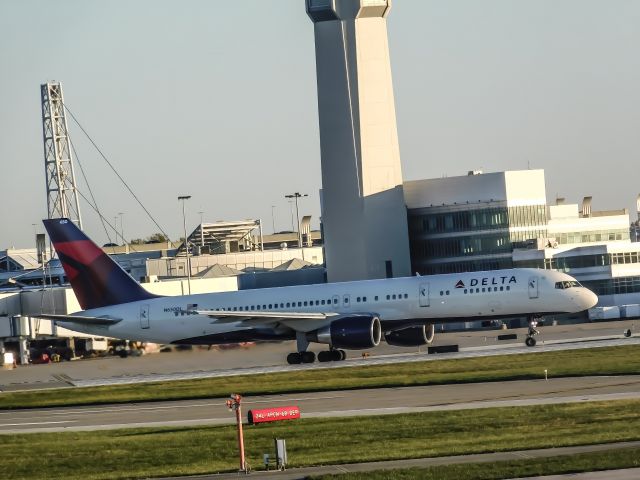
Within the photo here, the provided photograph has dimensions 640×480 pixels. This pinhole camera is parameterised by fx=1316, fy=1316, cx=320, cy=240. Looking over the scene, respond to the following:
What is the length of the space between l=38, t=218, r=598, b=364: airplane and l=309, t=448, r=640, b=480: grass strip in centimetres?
3726

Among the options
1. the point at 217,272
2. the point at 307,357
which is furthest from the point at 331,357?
the point at 217,272

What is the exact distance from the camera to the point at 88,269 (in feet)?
242

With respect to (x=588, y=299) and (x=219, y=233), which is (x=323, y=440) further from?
(x=219, y=233)

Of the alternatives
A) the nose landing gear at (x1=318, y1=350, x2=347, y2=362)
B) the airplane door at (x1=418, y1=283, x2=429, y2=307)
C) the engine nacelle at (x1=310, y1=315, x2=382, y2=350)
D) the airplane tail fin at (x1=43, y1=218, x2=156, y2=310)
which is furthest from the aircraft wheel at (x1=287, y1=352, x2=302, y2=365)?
the airplane tail fin at (x1=43, y1=218, x2=156, y2=310)

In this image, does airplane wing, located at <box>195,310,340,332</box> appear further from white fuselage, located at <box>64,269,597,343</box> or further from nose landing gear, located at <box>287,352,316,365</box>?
nose landing gear, located at <box>287,352,316,365</box>

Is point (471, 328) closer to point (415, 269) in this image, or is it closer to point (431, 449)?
point (415, 269)

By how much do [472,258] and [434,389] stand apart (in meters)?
84.4

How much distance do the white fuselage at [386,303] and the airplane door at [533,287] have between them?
0.05 metres

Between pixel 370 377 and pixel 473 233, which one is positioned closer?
pixel 370 377

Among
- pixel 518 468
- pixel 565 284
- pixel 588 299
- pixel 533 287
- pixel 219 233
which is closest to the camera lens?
pixel 518 468

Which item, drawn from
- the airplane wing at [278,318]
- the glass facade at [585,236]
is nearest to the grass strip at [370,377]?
the airplane wing at [278,318]

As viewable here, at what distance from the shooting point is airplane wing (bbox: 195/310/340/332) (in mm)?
68312

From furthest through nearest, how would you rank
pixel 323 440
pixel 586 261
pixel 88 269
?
pixel 586 261 < pixel 88 269 < pixel 323 440

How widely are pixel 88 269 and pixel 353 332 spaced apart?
16.3m
